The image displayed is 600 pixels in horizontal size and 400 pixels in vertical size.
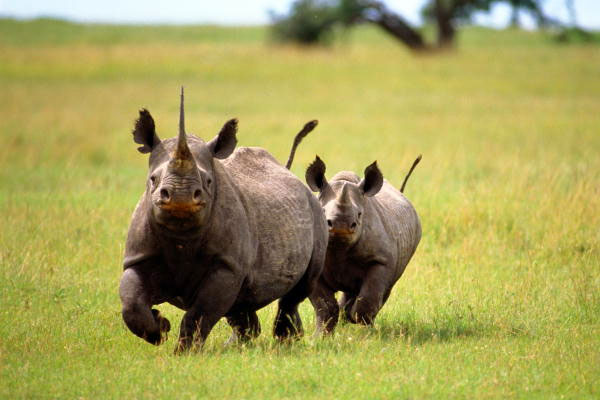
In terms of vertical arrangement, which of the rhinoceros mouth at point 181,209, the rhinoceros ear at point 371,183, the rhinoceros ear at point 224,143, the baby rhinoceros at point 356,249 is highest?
the rhinoceros ear at point 224,143

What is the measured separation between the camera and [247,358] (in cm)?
676

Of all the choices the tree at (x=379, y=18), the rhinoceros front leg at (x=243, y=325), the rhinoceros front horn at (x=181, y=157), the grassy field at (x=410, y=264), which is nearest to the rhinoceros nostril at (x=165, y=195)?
the rhinoceros front horn at (x=181, y=157)

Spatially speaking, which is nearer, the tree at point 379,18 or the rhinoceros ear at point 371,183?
the rhinoceros ear at point 371,183

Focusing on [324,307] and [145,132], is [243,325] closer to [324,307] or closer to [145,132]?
[324,307]

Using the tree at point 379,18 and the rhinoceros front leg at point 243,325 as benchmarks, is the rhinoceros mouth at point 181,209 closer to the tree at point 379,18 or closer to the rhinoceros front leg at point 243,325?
the rhinoceros front leg at point 243,325

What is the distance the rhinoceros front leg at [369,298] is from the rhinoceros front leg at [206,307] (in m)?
1.61

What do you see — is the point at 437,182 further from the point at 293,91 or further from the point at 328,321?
the point at 293,91

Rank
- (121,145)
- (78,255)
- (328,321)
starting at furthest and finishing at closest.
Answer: (121,145), (78,255), (328,321)

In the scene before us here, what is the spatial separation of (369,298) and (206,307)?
180 cm

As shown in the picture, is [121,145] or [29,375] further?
[121,145]

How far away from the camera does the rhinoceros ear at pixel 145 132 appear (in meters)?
6.73

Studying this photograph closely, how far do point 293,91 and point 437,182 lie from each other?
15645mm

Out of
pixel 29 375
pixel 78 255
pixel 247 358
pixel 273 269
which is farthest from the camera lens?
pixel 78 255

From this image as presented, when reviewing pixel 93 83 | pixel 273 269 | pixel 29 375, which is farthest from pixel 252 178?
pixel 93 83
